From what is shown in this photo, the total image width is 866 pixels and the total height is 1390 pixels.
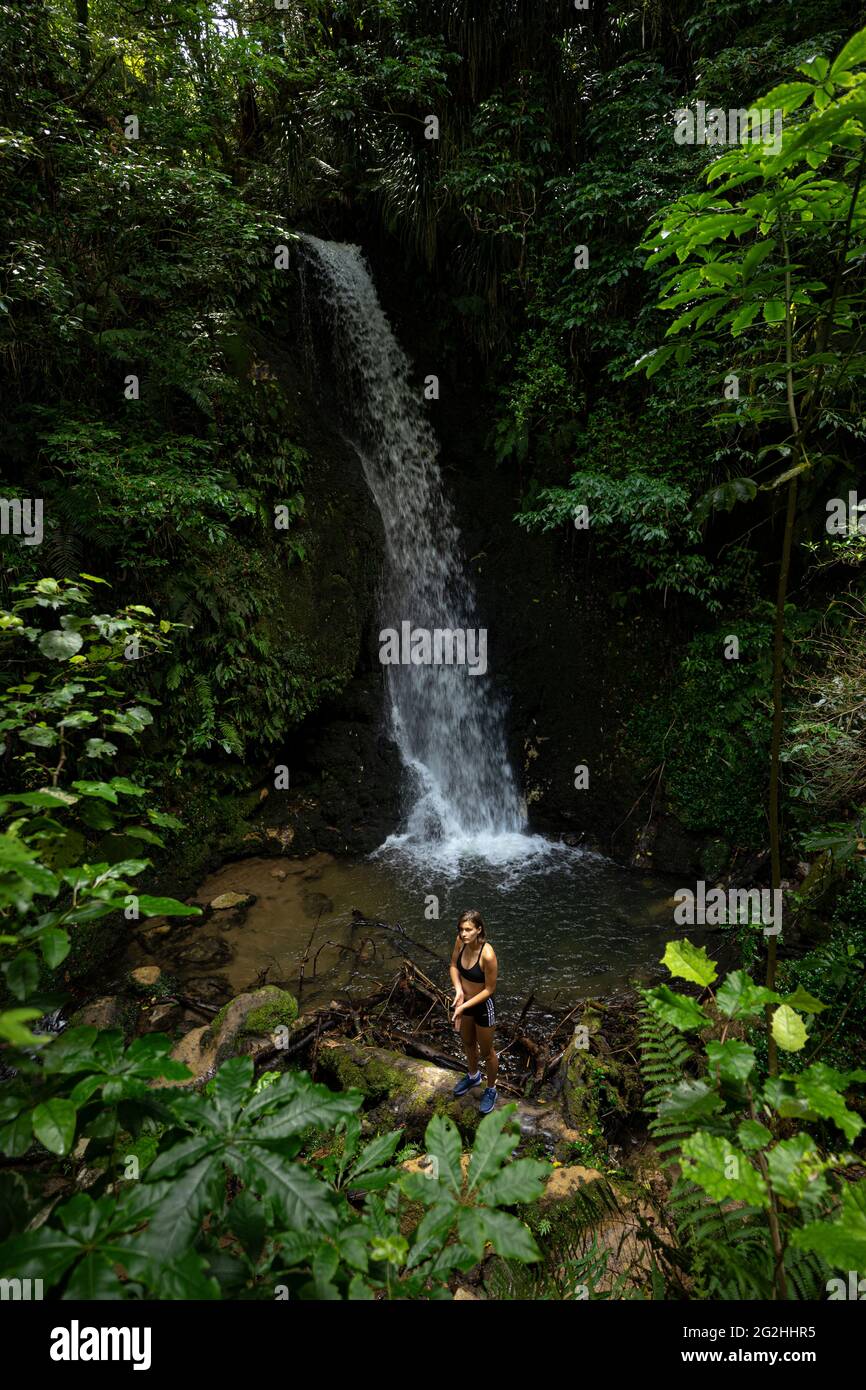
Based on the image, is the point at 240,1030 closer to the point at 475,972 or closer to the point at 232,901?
the point at 475,972

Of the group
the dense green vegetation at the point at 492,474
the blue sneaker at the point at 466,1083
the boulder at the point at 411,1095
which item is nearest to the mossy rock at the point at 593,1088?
the boulder at the point at 411,1095

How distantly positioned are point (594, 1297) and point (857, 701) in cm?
534

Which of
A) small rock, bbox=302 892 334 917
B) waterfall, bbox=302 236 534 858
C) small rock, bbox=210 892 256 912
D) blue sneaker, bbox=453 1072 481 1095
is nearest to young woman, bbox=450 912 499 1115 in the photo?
blue sneaker, bbox=453 1072 481 1095

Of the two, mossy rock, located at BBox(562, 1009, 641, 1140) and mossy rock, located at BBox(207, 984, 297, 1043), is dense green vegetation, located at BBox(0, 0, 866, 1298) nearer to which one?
mossy rock, located at BBox(562, 1009, 641, 1140)

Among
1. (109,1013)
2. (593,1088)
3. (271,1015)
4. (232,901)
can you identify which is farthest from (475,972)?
(232,901)

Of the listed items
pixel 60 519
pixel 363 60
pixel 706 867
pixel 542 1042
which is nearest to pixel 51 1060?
pixel 542 1042

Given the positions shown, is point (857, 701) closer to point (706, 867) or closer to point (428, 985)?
point (706, 867)

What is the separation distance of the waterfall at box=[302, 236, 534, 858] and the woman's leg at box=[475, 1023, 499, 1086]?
4.88m

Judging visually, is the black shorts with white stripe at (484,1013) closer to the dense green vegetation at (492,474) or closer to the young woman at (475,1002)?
the young woman at (475,1002)

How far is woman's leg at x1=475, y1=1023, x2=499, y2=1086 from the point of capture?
13.3ft

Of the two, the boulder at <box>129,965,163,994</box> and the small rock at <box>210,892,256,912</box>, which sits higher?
→ the small rock at <box>210,892,256,912</box>

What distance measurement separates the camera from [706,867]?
767cm

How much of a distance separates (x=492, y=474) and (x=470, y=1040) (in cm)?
891

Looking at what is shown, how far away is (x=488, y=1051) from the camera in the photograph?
410 centimetres
